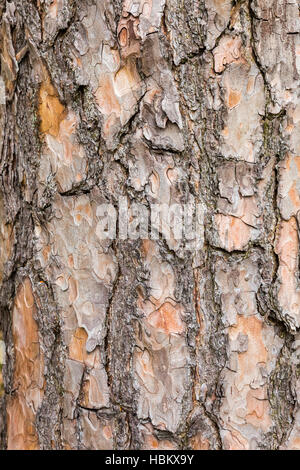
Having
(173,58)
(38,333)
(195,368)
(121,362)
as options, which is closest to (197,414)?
(195,368)

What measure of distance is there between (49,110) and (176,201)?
392 mm

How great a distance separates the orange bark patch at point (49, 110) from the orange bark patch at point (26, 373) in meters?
0.39

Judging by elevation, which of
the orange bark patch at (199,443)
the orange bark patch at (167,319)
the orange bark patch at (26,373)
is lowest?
the orange bark patch at (199,443)

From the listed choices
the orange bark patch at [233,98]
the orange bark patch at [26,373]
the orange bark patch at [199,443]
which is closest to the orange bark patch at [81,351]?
the orange bark patch at [26,373]

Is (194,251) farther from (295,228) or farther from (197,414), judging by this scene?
(197,414)

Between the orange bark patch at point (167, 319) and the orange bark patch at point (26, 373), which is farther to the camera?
the orange bark patch at point (26, 373)

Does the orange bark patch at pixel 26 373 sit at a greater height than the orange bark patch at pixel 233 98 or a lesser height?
lesser

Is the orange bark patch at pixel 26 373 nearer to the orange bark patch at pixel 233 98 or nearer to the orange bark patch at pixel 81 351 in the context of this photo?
the orange bark patch at pixel 81 351

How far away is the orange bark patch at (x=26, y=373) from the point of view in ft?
4.33

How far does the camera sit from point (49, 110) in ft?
4.11

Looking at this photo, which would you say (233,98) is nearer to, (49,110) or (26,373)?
(49,110)

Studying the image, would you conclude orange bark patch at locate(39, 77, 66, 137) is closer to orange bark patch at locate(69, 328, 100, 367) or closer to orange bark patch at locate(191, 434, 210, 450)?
orange bark patch at locate(69, 328, 100, 367)

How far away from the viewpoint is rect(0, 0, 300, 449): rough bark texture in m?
1.15

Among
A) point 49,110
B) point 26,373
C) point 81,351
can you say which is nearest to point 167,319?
point 81,351
